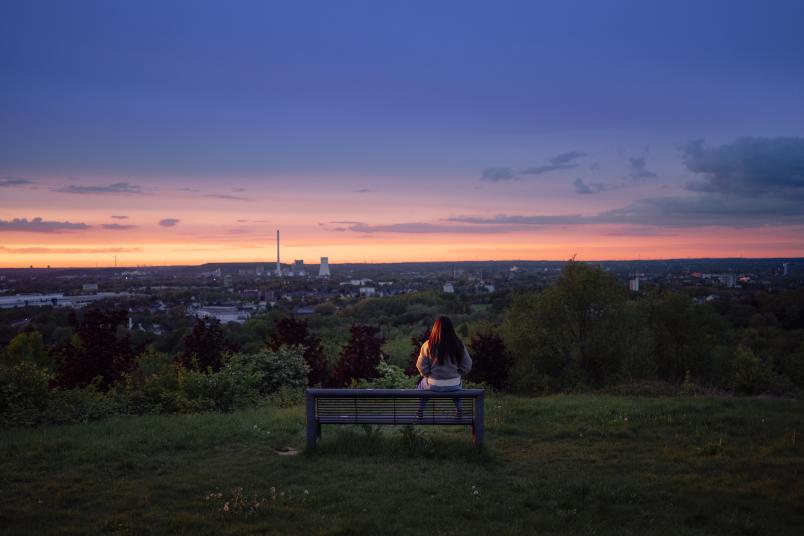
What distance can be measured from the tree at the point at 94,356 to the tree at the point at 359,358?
5.84 meters

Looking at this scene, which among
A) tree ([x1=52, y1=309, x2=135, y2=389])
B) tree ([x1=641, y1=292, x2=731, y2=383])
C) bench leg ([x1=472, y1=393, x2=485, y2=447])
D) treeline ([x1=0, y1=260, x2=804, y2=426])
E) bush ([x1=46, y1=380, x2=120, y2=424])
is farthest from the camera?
tree ([x1=641, y1=292, x2=731, y2=383])

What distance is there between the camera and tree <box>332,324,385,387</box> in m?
16.8

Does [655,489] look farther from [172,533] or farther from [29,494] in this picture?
[29,494]

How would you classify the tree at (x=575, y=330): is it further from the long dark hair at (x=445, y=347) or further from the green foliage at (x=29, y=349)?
the green foliage at (x=29, y=349)

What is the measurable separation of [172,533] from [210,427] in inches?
159

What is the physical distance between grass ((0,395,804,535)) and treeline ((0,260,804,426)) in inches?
68.7

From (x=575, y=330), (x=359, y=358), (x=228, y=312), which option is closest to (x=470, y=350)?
(x=359, y=358)

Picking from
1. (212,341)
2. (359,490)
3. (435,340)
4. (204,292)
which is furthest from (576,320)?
(204,292)

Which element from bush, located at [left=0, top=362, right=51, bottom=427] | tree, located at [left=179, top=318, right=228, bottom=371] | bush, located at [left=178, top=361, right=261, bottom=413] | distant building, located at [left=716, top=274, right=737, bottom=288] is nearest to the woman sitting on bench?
bush, located at [left=178, top=361, right=261, bottom=413]

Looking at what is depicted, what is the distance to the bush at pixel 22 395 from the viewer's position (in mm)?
9578

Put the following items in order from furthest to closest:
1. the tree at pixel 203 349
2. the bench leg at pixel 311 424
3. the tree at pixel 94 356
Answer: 1. the tree at pixel 203 349
2. the tree at pixel 94 356
3. the bench leg at pixel 311 424

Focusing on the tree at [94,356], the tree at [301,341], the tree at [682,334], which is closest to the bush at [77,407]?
the tree at [94,356]

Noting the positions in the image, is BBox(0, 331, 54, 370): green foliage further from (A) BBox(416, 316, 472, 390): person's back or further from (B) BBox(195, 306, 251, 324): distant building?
(A) BBox(416, 316, 472, 390): person's back

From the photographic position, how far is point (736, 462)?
23.0 feet
